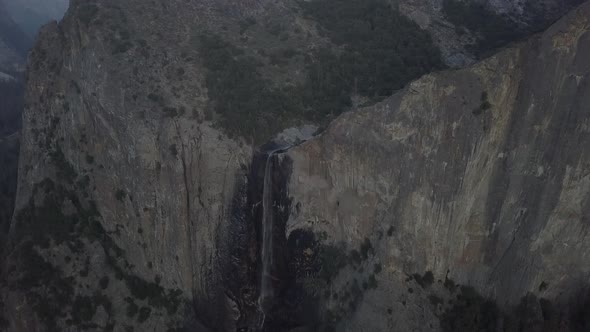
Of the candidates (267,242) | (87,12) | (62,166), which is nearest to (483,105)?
(267,242)

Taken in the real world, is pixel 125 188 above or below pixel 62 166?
above

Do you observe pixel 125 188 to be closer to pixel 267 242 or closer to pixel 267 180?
pixel 267 180

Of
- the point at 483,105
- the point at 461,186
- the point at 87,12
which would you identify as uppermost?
the point at 483,105

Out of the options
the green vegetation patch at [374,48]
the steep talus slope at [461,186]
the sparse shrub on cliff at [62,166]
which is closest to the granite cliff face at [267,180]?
→ the steep talus slope at [461,186]

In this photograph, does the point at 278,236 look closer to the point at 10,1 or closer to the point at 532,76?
the point at 532,76

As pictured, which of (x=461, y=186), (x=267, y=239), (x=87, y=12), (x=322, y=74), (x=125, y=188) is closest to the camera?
(x=461, y=186)

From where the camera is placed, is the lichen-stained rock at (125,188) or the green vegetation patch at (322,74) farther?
the green vegetation patch at (322,74)

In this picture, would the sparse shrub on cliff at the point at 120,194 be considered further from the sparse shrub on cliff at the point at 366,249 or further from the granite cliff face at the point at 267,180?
the sparse shrub on cliff at the point at 366,249

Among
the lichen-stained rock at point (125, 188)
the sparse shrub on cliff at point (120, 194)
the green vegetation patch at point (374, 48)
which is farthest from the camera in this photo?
the green vegetation patch at point (374, 48)
